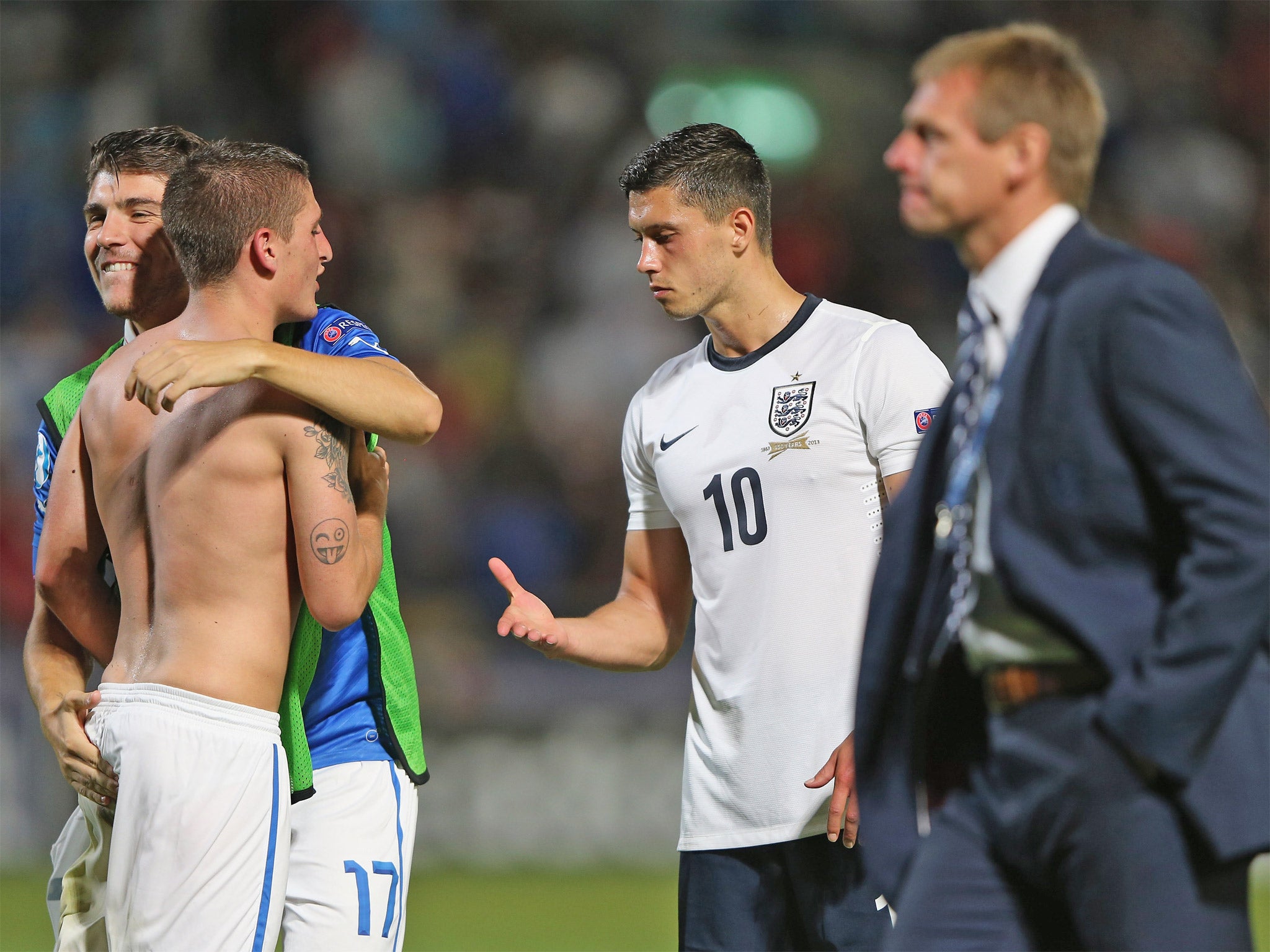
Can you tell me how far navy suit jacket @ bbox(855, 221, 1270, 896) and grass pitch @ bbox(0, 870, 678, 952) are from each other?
208 inches

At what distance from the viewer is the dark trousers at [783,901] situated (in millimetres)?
3816

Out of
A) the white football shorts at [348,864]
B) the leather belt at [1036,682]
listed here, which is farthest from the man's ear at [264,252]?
the leather belt at [1036,682]

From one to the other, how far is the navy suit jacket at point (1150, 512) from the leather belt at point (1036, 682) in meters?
0.06

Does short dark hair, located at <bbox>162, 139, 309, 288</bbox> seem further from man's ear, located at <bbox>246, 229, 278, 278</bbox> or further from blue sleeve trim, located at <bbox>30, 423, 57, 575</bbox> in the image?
blue sleeve trim, located at <bbox>30, 423, 57, 575</bbox>

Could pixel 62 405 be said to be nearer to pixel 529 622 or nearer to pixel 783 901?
pixel 529 622

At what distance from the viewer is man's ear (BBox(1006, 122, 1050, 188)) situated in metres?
2.54

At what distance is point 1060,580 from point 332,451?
65.5 inches

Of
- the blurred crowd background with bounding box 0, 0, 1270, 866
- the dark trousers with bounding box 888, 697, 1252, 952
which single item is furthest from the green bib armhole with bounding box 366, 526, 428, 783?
the blurred crowd background with bounding box 0, 0, 1270, 866

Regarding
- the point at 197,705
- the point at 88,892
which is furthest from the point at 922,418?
the point at 88,892

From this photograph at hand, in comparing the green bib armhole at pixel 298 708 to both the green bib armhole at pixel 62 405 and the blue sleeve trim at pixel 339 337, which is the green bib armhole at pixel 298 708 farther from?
the green bib armhole at pixel 62 405

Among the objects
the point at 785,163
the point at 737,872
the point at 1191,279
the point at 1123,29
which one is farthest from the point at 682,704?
the point at 1123,29

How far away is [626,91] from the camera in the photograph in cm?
1384

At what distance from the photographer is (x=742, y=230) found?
4.35 m

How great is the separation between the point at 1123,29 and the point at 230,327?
42.3 feet
